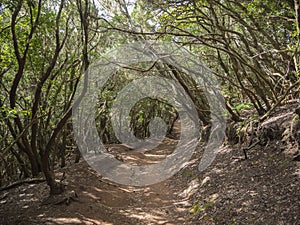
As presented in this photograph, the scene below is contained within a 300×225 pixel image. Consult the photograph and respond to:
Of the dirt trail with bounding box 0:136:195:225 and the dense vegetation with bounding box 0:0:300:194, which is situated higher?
the dense vegetation with bounding box 0:0:300:194

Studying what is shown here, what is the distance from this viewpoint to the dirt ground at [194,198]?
5434 mm

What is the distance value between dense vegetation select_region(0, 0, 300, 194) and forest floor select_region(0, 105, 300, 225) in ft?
3.48

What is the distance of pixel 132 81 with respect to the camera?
17766mm

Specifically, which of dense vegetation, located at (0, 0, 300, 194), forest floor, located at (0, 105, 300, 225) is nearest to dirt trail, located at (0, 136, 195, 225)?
forest floor, located at (0, 105, 300, 225)

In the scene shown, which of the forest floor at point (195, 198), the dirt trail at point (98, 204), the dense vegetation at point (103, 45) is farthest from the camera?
the dense vegetation at point (103, 45)

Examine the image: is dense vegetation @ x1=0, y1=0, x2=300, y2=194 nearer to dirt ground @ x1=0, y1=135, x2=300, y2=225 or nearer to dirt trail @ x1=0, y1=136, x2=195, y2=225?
dirt trail @ x1=0, y1=136, x2=195, y2=225

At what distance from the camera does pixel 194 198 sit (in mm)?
8102

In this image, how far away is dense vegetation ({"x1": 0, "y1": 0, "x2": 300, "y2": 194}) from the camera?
720 cm

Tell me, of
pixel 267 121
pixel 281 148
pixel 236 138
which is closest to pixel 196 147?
pixel 236 138

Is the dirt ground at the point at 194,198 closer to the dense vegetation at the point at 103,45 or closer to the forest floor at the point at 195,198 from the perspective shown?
the forest floor at the point at 195,198

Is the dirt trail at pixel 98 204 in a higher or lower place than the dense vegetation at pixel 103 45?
lower

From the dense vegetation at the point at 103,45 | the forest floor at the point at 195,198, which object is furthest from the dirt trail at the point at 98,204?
the dense vegetation at the point at 103,45

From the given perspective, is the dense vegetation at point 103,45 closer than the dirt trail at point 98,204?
No

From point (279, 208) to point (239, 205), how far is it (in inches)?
40.4
